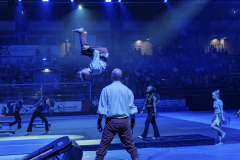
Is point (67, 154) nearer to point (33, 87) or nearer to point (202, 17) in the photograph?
point (33, 87)

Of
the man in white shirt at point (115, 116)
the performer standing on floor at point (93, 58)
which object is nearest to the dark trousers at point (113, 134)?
the man in white shirt at point (115, 116)

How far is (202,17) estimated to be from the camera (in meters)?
33.4

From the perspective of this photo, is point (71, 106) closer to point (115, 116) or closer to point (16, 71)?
point (16, 71)

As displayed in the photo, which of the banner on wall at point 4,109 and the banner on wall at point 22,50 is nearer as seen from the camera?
the banner on wall at point 4,109

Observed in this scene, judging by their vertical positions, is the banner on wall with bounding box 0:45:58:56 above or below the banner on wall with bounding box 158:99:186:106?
above

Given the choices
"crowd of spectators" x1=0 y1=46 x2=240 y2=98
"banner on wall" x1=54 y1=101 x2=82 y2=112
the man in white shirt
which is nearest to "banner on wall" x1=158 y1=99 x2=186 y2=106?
"crowd of spectators" x1=0 y1=46 x2=240 y2=98

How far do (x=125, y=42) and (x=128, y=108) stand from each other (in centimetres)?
3023

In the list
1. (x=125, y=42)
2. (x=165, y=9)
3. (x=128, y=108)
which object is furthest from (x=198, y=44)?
(x=128, y=108)

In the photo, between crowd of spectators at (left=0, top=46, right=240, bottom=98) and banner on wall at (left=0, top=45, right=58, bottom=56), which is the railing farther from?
banner on wall at (left=0, top=45, right=58, bottom=56)

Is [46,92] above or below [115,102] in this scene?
below

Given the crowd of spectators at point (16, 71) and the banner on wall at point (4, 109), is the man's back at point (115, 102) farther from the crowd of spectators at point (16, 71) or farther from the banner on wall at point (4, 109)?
the crowd of spectators at point (16, 71)

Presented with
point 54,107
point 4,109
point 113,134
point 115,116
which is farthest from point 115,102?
point 4,109

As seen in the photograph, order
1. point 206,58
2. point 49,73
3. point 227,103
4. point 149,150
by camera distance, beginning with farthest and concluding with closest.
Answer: point 206,58, point 49,73, point 227,103, point 149,150

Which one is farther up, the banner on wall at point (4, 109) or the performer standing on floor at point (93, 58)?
the performer standing on floor at point (93, 58)
